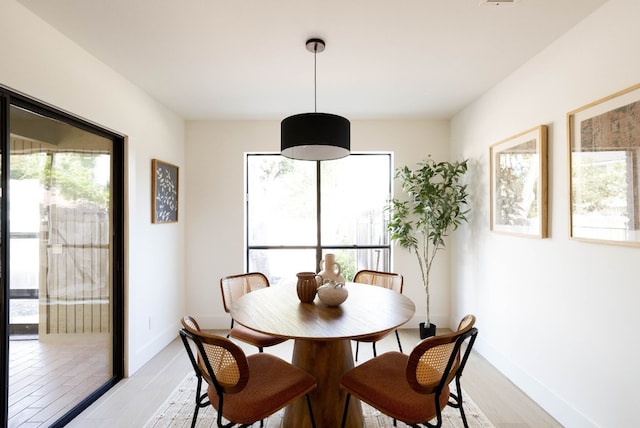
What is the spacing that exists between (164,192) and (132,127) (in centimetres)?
77

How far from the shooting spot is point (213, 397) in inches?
61.9

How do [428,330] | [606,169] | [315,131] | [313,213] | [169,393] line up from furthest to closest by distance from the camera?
[313,213] → [428,330] → [169,393] → [315,131] → [606,169]

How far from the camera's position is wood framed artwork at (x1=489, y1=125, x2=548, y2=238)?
232cm

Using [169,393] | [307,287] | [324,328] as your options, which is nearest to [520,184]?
[307,287]

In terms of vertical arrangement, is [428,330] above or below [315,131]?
below

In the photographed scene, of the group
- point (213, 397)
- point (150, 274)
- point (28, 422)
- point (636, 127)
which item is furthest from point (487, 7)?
point (28, 422)

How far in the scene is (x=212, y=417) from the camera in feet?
7.34

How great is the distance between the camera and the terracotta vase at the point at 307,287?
2143mm

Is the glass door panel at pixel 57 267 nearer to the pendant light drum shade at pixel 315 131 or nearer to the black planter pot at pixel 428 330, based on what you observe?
the pendant light drum shade at pixel 315 131

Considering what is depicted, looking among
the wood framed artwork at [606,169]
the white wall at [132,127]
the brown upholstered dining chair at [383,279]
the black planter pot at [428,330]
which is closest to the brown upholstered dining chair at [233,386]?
the brown upholstered dining chair at [383,279]

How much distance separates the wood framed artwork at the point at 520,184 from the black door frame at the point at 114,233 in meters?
3.34

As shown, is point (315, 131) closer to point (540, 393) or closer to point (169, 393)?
point (169, 393)

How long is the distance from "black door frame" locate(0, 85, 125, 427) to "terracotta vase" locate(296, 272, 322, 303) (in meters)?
1.66

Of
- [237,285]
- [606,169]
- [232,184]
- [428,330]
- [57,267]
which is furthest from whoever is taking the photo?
[232,184]
